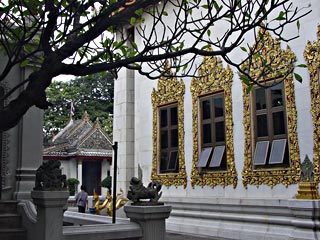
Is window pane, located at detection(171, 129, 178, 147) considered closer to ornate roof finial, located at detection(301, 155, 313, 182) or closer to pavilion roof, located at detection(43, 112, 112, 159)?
ornate roof finial, located at detection(301, 155, 313, 182)

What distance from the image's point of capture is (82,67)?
454 centimetres

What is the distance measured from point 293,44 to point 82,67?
591 cm

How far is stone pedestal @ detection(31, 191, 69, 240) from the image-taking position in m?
5.60

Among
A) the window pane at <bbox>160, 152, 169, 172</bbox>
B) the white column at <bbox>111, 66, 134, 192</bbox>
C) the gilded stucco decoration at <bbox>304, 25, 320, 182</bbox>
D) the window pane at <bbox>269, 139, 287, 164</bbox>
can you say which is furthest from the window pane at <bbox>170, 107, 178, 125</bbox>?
the gilded stucco decoration at <bbox>304, 25, 320, 182</bbox>

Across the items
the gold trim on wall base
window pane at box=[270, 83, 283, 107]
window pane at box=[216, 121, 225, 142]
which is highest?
window pane at box=[270, 83, 283, 107]

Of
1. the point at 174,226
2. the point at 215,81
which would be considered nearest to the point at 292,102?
the point at 215,81

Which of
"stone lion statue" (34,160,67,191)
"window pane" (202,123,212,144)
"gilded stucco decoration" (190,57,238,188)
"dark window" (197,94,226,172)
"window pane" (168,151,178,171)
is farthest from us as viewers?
"window pane" (168,151,178,171)

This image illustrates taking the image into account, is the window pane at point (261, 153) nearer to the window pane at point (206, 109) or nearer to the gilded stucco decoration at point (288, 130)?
the gilded stucco decoration at point (288, 130)

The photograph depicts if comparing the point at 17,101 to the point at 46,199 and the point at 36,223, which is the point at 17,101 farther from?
the point at 36,223

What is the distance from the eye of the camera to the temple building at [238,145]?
Answer: 8.47m

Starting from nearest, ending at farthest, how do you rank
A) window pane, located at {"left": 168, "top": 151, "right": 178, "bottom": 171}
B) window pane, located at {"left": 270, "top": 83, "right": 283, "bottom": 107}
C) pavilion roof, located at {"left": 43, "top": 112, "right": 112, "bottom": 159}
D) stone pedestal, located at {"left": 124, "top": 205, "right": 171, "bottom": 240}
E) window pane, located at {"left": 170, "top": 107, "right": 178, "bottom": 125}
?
stone pedestal, located at {"left": 124, "top": 205, "right": 171, "bottom": 240} → window pane, located at {"left": 270, "top": 83, "right": 283, "bottom": 107} → window pane, located at {"left": 168, "top": 151, "right": 178, "bottom": 171} → window pane, located at {"left": 170, "top": 107, "right": 178, "bottom": 125} → pavilion roof, located at {"left": 43, "top": 112, "right": 112, "bottom": 159}

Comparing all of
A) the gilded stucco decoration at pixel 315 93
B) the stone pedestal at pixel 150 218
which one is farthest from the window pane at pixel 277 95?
the stone pedestal at pixel 150 218

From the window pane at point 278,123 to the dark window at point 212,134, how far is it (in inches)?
61.1

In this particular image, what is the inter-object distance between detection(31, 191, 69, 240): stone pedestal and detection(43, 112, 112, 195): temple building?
63.9ft
